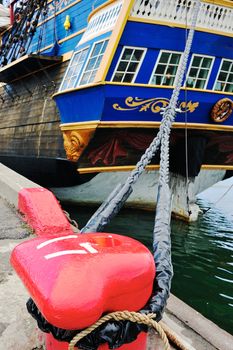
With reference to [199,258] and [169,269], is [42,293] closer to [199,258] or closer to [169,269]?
[169,269]

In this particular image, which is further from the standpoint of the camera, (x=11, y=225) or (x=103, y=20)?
(x=103, y=20)

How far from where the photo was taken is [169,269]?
200 centimetres

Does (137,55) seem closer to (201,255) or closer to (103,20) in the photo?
(103,20)

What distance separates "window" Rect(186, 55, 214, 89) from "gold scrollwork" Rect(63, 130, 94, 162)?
8.87 feet

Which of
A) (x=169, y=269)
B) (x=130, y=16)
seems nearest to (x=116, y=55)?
(x=130, y=16)

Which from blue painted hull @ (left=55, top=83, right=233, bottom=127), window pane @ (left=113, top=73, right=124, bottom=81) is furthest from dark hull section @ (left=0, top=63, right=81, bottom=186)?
window pane @ (left=113, top=73, right=124, bottom=81)

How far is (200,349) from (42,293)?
145cm

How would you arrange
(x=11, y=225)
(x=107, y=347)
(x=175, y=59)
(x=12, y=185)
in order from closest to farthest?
(x=107, y=347), (x=11, y=225), (x=12, y=185), (x=175, y=59)

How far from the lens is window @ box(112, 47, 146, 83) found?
752 cm

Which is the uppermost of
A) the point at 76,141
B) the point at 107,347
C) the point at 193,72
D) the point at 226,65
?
the point at 226,65

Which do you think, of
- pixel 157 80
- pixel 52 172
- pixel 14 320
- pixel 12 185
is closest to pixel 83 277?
pixel 14 320

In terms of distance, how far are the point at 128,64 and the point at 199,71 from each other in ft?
6.17

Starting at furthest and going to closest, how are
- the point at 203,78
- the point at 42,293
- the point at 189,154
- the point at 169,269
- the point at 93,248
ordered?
the point at 189,154 < the point at 203,78 < the point at 169,269 < the point at 93,248 < the point at 42,293

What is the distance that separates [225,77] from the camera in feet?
28.4
